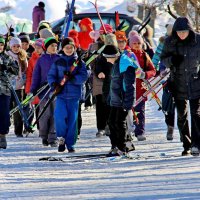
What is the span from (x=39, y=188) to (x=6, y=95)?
12.8 ft

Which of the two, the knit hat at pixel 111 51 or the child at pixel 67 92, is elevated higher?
the knit hat at pixel 111 51

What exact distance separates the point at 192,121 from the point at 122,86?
0.96 metres

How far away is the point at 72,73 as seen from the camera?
12.8 meters

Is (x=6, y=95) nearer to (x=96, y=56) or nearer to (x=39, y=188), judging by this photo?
(x=96, y=56)

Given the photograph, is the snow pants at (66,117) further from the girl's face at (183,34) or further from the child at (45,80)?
the girl's face at (183,34)

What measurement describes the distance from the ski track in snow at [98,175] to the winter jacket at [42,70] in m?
0.82

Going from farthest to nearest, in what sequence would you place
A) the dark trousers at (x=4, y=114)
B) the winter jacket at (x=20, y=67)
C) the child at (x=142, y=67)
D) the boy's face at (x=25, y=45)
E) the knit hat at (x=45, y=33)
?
the boy's face at (x=25, y=45), the knit hat at (x=45, y=33), the winter jacket at (x=20, y=67), the child at (x=142, y=67), the dark trousers at (x=4, y=114)

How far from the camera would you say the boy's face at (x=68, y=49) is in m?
12.8

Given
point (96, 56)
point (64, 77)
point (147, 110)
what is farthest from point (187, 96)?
point (147, 110)

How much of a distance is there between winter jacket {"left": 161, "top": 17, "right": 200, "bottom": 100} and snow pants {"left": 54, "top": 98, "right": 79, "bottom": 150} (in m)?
1.47

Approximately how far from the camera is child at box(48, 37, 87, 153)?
42.1 feet

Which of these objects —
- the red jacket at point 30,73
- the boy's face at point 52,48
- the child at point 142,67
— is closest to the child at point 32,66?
the red jacket at point 30,73

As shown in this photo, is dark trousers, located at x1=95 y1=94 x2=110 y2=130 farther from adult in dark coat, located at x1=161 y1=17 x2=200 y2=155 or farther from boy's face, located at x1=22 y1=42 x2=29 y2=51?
adult in dark coat, located at x1=161 y1=17 x2=200 y2=155

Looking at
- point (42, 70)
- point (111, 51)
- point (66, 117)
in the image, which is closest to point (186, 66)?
point (111, 51)
